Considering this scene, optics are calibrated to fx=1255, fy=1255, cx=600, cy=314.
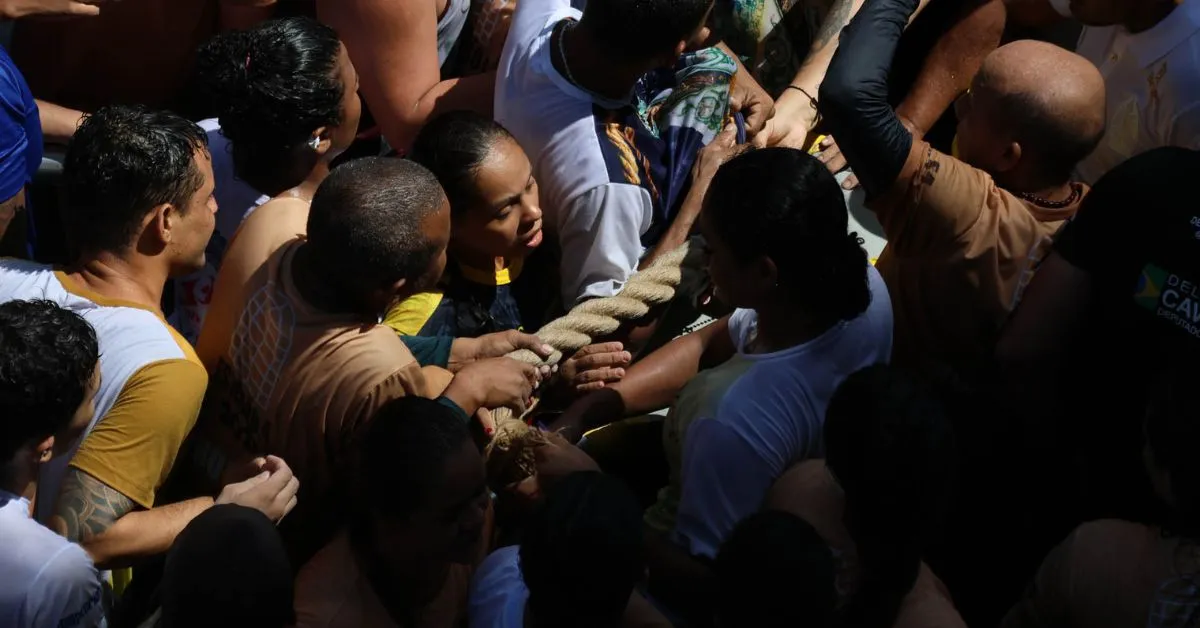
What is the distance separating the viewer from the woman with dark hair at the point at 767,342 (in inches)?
96.0

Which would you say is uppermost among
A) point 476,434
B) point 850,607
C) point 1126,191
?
point 1126,191

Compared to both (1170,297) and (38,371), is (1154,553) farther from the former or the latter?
(38,371)

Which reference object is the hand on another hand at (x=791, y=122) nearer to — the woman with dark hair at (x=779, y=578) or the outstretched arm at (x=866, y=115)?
the outstretched arm at (x=866, y=115)

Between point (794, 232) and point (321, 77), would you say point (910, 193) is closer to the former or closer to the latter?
point (794, 232)

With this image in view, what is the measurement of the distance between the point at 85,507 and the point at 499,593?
0.82 meters

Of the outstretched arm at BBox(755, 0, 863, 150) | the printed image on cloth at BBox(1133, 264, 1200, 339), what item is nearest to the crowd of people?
the printed image on cloth at BBox(1133, 264, 1200, 339)

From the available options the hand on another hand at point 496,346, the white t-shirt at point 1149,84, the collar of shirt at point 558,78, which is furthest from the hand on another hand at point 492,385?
the white t-shirt at point 1149,84

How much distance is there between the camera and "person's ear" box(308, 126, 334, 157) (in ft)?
9.92

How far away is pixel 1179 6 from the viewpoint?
3.40 m

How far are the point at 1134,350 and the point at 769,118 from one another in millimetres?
1596

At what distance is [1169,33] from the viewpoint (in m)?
3.40

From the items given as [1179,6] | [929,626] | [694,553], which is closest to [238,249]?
[694,553]

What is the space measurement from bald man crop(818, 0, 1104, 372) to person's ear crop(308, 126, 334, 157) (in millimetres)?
1195

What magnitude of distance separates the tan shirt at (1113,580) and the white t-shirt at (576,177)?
1332 mm
